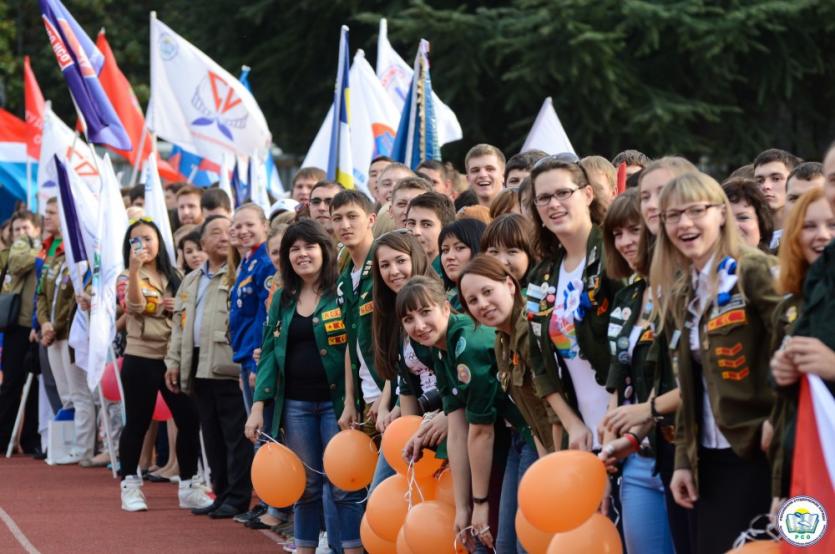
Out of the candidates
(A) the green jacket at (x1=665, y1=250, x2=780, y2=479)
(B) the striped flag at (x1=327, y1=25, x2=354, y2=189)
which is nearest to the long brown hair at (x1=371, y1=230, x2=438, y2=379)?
(A) the green jacket at (x1=665, y1=250, x2=780, y2=479)

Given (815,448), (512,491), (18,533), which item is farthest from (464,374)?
(18,533)

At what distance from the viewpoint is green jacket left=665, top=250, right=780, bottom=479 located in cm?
483

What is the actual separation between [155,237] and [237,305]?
1.95m

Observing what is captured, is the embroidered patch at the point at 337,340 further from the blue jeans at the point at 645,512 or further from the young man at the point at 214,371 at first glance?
the blue jeans at the point at 645,512

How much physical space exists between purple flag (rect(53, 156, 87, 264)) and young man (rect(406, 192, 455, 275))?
21.1 feet

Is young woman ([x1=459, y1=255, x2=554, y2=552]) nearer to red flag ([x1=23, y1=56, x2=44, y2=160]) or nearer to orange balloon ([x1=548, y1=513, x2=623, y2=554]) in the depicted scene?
orange balloon ([x1=548, y1=513, x2=623, y2=554])

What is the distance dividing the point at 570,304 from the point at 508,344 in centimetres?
52

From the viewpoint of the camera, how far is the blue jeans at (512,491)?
6.35m

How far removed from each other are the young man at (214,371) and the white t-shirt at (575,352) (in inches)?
200

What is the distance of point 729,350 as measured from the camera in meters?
4.85

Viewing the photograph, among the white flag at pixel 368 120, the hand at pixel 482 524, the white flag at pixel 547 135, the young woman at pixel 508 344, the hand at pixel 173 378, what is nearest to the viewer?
the young woman at pixel 508 344

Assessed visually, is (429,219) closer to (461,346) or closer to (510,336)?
(461,346)

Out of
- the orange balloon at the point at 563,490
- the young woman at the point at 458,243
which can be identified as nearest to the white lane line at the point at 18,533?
the young woman at the point at 458,243

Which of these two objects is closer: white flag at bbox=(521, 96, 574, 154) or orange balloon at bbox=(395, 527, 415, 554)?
orange balloon at bbox=(395, 527, 415, 554)
